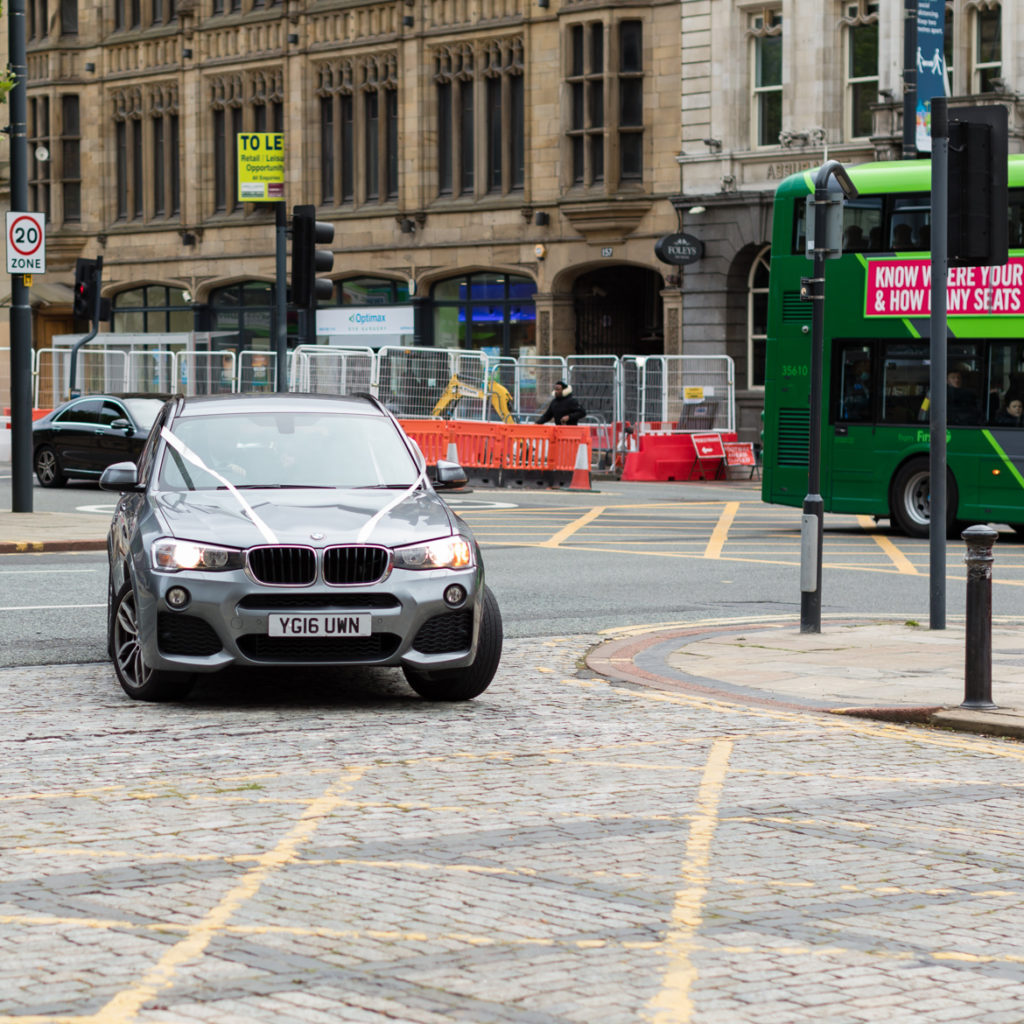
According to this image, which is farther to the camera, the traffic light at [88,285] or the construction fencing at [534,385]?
the traffic light at [88,285]

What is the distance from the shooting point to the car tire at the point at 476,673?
372 inches

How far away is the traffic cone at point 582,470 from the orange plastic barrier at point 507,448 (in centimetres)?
7

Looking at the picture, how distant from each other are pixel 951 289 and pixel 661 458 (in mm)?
11972

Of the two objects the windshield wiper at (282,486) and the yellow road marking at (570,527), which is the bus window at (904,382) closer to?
the yellow road marking at (570,527)

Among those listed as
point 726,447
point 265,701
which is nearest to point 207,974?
point 265,701

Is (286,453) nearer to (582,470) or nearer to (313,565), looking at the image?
(313,565)

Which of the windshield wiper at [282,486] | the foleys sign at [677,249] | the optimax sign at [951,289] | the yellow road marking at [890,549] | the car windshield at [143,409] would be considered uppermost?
the foleys sign at [677,249]

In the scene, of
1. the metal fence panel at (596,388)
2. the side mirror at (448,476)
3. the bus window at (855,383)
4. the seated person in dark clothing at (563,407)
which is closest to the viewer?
the side mirror at (448,476)

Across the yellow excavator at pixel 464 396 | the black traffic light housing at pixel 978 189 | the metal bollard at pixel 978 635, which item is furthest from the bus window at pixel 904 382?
the metal bollard at pixel 978 635

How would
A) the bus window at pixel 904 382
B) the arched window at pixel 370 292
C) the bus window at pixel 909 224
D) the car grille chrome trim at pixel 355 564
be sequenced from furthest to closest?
the arched window at pixel 370 292 → the bus window at pixel 904 382 → the bus window at pixel 909 224 → the car grille chrome trim at pixel 355 564

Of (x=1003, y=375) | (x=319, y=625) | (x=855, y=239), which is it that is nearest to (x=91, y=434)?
(x=855, y=239)

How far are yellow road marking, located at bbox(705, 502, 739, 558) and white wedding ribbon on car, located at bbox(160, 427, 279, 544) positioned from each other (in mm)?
9045

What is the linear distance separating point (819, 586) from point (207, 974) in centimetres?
775

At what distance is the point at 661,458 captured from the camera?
32.7 meters
